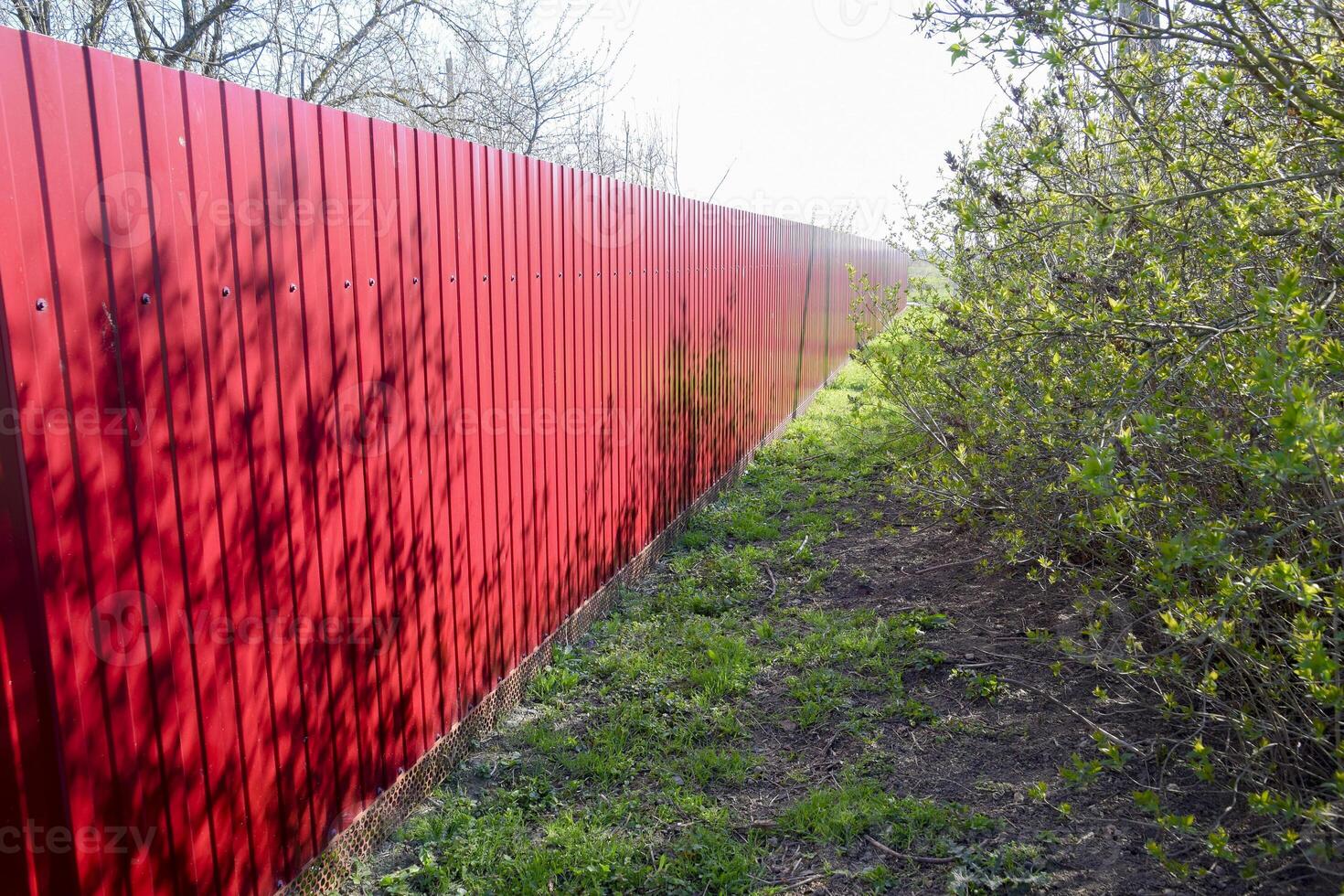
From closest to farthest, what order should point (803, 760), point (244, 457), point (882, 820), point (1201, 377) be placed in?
point (244, 457) → point (1201, 377) → point (882, 820) → point (803, 760)

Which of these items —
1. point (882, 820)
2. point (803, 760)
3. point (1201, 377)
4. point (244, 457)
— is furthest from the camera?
point (803, 760)

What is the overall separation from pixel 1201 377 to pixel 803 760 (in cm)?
200

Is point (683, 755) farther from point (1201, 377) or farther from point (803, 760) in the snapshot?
point (1201, 377)

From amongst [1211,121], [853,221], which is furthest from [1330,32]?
[853,221]

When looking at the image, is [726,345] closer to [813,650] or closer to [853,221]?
[813,650]

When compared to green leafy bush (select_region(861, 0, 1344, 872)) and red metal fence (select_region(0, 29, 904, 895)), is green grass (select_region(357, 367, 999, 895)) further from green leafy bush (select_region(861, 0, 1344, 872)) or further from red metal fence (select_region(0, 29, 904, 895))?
green leafy bush (select_region(861, 0, 1344, 872))

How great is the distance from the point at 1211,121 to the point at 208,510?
153 inches

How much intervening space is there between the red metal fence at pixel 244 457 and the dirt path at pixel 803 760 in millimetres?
406

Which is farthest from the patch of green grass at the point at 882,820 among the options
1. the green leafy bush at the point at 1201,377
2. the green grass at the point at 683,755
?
the green leafy bush at the point at 1201,377

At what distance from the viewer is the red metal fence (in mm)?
1951

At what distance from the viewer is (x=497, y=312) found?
3.91 metres

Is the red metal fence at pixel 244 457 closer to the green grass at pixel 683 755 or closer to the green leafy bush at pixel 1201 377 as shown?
the green grass at pixel 683 755

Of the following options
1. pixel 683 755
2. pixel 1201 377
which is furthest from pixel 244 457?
pixel 1201 377

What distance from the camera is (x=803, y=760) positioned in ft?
12.2
